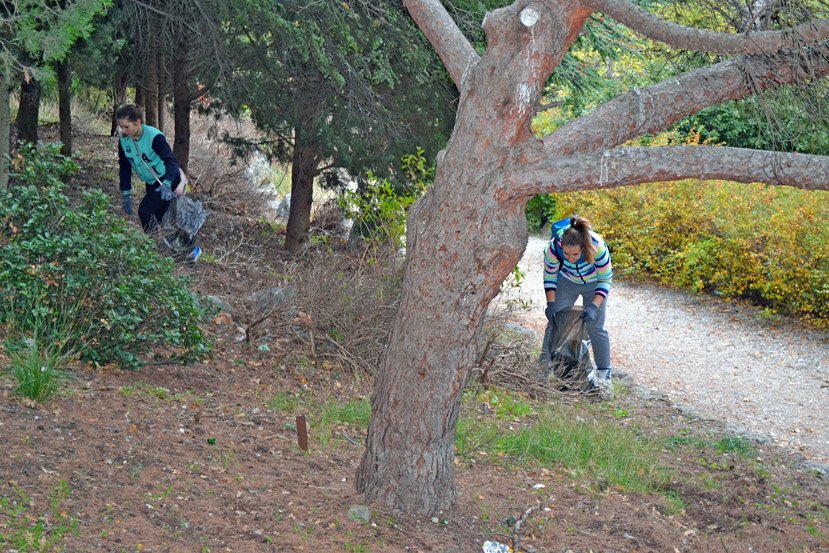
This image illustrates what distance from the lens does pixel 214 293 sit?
8.27 meters

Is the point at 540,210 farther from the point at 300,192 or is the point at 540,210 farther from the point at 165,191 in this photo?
the point at 165,191

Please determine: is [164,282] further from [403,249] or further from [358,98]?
[358,98]

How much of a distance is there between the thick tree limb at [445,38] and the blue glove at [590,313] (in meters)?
3.67

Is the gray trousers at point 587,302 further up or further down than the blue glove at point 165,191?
further down

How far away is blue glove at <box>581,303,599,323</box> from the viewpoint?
7.55 meters

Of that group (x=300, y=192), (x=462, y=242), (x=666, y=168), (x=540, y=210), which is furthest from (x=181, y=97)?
(x=540, y=210)

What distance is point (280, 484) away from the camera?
452 cm

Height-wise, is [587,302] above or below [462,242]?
below

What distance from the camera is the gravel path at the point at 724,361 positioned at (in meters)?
8.27

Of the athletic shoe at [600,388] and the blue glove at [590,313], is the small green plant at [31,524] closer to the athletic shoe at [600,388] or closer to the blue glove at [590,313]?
the blue glove at [590,313]

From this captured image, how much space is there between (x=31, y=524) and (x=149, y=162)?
494 cm

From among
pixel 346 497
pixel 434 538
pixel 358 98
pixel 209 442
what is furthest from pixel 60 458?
pixel 358 98

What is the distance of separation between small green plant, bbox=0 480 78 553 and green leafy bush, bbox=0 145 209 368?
164 cm

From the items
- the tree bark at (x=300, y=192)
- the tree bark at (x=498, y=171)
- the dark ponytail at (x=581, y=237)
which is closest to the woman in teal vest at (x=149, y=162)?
the tree bark at (x=300, y=192)
